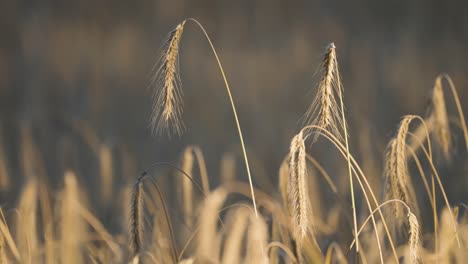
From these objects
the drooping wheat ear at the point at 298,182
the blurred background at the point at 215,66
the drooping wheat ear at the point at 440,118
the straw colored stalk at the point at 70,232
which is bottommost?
the straw colored stalk at the point at 70,232

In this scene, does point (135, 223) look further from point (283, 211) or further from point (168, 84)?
point (283, 211)

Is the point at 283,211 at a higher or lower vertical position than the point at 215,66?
lower

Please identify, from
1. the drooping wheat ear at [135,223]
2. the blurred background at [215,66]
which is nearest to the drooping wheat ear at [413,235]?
the drooping wheat ear at [135,223]

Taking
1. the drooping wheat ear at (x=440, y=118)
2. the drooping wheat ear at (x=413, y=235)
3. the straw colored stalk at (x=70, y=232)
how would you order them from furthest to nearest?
the straw colored stalk at (x=70, y=232) < the drooping wheat ear at (x=440, y=118) < the drooping wheat ear at (x=413, y=235)

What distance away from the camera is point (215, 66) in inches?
297

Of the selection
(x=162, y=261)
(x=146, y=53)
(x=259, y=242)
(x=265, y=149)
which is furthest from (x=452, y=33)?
(x=259, y=242)

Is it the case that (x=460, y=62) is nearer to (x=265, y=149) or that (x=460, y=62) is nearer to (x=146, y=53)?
(x=265, y=149)

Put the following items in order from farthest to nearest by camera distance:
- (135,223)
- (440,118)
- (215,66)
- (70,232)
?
(215,66) → (70,232) → (440,118) → (135,223)

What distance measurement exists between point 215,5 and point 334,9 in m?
1.36

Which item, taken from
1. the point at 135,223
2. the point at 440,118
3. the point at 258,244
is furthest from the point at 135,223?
the point at 440,118

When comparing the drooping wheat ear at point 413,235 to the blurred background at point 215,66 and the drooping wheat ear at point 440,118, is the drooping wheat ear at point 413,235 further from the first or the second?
the blurred background at point 215,66

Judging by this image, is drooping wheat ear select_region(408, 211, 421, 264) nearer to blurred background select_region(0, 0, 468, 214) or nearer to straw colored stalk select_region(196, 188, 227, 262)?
straw colored stalk select_region(196, 188, 227, 262)

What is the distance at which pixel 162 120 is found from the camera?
143cm

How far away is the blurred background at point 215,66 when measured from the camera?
6125 mm
